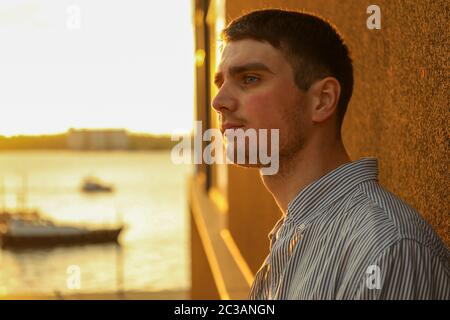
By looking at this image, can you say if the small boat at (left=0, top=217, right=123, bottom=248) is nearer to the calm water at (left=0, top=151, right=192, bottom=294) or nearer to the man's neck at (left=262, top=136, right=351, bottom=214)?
the calm water at (left=0, top=151, right=192, bottom=294)

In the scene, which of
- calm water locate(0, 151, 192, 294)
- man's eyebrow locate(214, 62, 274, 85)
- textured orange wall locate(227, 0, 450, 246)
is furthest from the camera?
calm water locate(0, 151, 192, 294)

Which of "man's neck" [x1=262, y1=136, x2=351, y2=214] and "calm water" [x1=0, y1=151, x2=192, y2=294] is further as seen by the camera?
"calm water" [x1=0, y1=151, x2=192, y2=294]

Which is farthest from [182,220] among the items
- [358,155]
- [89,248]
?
[358,155]

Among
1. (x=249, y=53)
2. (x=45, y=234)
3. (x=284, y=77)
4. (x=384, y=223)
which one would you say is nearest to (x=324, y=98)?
(x=284, y=77)

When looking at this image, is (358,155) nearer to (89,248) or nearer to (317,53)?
(317,53)

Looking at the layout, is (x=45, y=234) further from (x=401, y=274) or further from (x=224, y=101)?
(x=401, y=274)

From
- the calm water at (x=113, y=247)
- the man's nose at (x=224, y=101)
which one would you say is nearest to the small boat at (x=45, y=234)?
the calm water at (x=113, y=247)

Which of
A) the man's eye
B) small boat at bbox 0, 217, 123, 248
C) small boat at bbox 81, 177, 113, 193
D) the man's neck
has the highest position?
the man's eye

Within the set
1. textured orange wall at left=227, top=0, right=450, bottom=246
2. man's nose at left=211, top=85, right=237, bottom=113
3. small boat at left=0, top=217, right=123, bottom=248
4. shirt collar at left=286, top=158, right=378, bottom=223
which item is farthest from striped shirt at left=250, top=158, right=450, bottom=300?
small boat at left=0, top=217, right=123, bottom=248

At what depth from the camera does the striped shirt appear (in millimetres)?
1566

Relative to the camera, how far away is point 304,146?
6.70ft

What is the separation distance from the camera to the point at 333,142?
2.07 metres

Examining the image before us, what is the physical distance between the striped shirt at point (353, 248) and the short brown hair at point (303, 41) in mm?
277

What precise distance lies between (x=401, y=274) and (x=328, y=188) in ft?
1.39
